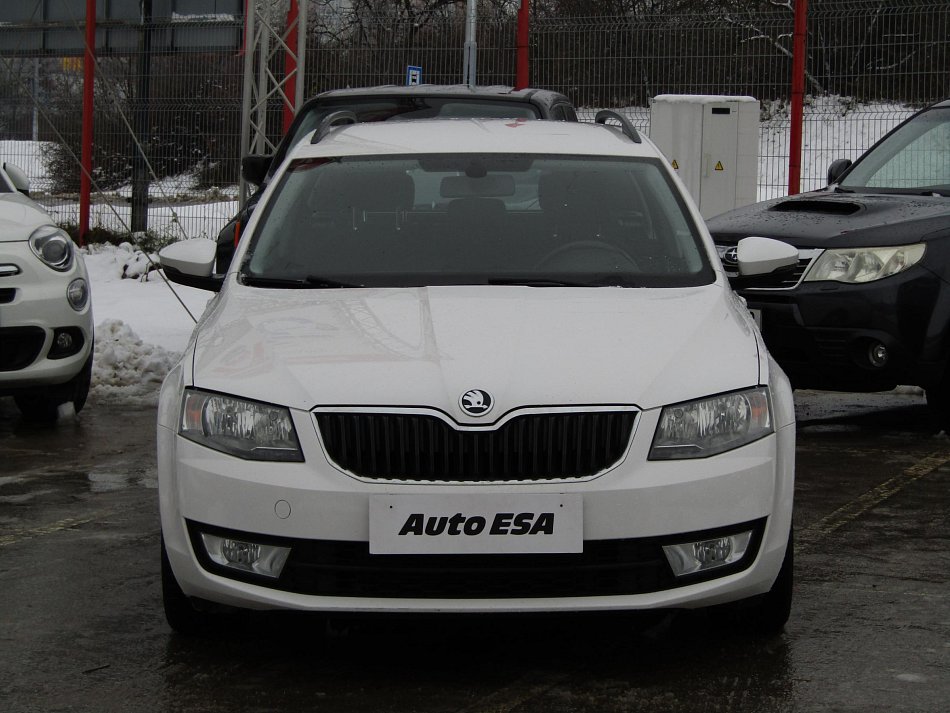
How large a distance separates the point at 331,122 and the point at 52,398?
2.90 metres

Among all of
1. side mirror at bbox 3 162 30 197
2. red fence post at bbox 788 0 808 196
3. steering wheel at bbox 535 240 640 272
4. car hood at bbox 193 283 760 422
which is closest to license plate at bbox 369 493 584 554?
car hood at bbox 193 283 760 422

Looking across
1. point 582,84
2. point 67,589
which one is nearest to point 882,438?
point 67,589

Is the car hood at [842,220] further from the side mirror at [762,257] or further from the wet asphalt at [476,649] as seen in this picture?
the side mirror at [762,257]

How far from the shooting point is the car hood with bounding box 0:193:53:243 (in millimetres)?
8078

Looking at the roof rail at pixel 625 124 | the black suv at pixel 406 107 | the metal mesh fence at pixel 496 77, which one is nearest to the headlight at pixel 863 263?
the roof rail at pixel 625 124

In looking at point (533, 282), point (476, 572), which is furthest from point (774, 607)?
point (533, 282)

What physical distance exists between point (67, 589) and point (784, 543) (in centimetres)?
228

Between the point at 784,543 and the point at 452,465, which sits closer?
the point at 452,465

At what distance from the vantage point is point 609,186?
5.34 metres

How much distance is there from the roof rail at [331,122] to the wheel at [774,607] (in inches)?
99.1

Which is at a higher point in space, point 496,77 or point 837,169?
point 496,77

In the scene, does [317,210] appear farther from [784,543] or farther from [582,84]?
[582,84]

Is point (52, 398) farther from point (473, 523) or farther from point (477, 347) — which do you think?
point (473, 523)

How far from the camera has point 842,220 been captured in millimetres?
7898
